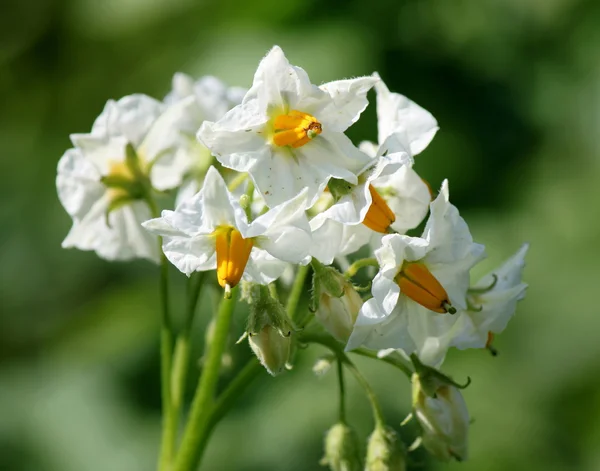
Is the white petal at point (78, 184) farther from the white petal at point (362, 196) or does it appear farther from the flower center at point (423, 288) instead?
the flower center at point (423, 288)

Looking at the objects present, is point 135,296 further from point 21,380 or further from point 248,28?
point 248,28

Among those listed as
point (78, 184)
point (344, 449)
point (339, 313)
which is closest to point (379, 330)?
point (339, 313)

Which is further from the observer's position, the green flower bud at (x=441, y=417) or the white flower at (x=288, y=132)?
the green flower bud at (x=441, y=417)

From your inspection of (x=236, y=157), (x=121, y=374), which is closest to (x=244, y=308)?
(x=121, y=374)

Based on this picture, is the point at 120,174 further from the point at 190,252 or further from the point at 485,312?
the point at 485,312

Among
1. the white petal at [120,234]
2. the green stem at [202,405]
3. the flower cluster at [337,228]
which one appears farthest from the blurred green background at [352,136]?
the flower cluster at [337,228]

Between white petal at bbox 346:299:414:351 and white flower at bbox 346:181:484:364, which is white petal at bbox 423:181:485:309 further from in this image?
white petal at bbox 346:299:414:351
